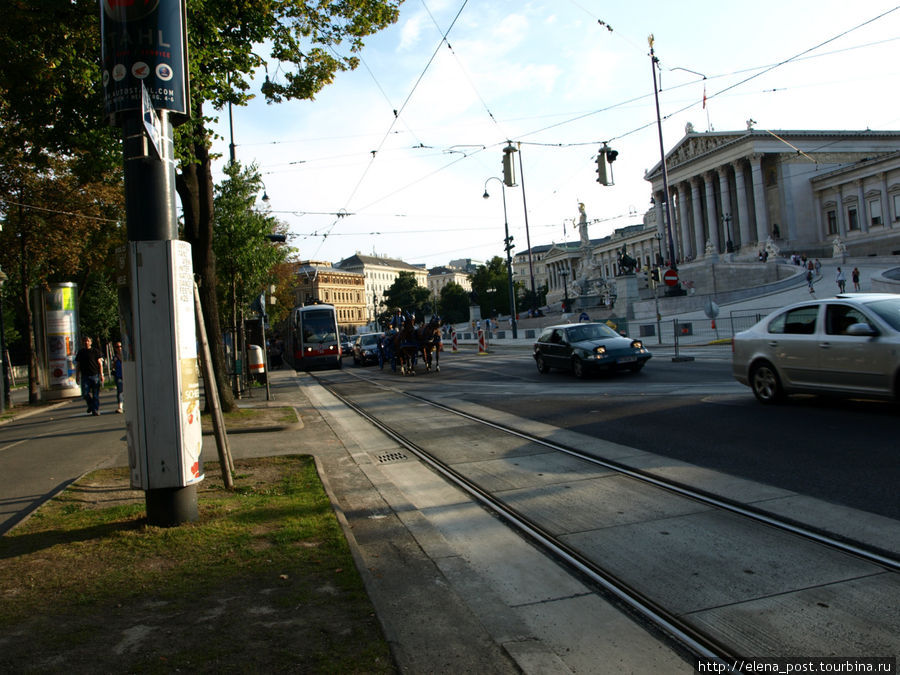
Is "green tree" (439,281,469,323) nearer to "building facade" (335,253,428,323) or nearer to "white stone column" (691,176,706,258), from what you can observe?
"building facade" (335,253,428,323)

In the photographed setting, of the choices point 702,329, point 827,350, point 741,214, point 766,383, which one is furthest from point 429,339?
point 741,214

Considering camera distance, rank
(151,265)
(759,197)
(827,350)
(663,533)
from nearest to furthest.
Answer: (663,533), (151,265), (827,350), (759,197)

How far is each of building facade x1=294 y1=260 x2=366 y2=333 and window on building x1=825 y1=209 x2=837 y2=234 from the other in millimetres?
78815

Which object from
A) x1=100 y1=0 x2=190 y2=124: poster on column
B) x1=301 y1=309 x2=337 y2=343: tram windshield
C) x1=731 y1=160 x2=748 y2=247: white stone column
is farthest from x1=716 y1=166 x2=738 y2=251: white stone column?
Answer: x1=100 y1=0 x2=190 y2=124: poster on column

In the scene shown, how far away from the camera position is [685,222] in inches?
3752

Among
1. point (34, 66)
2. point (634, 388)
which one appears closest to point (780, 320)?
point (634, 388)

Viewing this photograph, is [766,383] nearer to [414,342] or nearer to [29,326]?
[414,342]

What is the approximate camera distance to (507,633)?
3707mm

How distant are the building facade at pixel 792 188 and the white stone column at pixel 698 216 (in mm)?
363

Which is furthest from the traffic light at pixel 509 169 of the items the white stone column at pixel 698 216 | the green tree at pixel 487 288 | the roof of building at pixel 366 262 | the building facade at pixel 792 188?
the roof of building at pixel 366 262

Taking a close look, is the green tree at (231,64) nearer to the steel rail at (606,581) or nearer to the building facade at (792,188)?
the steel rail at (606,581)

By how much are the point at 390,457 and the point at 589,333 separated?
11.0m

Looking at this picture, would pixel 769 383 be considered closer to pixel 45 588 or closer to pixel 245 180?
pixel 45 588

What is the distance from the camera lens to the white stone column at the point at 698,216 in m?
91.2
